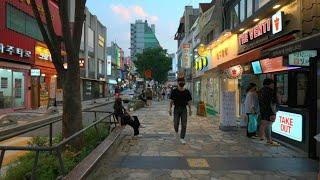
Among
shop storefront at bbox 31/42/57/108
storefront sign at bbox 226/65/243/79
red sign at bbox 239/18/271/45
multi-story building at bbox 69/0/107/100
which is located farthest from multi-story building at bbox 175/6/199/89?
storefront sign at bbox 226/65/243/79

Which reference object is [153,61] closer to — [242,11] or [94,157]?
[242,11]

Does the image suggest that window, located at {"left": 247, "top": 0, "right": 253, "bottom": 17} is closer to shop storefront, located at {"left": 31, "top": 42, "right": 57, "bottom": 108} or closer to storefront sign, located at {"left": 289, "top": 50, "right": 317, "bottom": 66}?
storefront sign, located at {"left": 289, "top": 50, "right": 317, "bottom": 66}

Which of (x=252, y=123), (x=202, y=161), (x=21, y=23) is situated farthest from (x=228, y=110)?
(x=21, y=23)

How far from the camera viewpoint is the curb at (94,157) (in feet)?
25.3

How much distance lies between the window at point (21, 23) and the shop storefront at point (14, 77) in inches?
53.2

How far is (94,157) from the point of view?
31.1 feet

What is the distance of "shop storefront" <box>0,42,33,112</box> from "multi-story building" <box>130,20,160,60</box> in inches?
4178

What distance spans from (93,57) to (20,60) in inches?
1404

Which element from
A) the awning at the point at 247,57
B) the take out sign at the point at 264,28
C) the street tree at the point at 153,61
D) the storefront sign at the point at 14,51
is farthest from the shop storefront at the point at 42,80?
the street tree at the point at 153,61

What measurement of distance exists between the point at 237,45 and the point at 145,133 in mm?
9397

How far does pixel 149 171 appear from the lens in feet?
30.1

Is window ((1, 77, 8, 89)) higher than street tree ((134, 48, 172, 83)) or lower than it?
lower

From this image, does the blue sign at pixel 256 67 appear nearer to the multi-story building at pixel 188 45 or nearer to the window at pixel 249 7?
the window at pixel 249 7

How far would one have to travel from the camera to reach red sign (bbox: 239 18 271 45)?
16.9m
